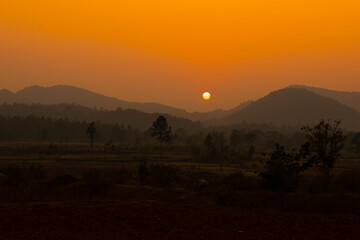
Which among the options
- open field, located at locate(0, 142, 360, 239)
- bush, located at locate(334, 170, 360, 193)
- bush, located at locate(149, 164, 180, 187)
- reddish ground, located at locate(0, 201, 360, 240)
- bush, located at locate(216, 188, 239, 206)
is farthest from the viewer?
bush, located at locate(149, 164, 180, 187)

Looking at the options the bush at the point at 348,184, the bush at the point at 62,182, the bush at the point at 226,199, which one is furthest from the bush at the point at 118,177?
the bush at the point at 348,184

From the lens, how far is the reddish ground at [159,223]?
1401 centimetres

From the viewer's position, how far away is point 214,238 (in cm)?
1369

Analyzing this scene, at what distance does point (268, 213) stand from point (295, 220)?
67.8 inches

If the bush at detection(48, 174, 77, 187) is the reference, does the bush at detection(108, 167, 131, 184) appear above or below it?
below

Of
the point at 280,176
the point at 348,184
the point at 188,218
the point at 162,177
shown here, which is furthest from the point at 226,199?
the point at 348,184

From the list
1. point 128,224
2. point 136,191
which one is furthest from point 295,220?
point 136,191

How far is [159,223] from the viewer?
15.7 m

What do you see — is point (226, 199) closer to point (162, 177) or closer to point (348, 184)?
point (162, 177)

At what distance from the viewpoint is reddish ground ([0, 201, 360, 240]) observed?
1401 centimetres

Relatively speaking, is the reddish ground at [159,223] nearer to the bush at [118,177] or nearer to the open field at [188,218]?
the open field at [188,218]

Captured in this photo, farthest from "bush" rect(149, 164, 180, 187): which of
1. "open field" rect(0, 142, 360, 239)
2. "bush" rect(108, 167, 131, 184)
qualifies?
"open field" rect(0, 142, 360, 239)

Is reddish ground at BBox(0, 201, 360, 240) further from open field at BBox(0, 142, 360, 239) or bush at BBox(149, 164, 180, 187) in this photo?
bush at BBox(149, 164, 180, 187)

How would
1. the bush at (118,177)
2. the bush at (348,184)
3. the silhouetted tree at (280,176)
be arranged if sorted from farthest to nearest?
1. the bush at (118,177)
2. the bush at (348,184)
3. the silhouetted tree at (280,176)
